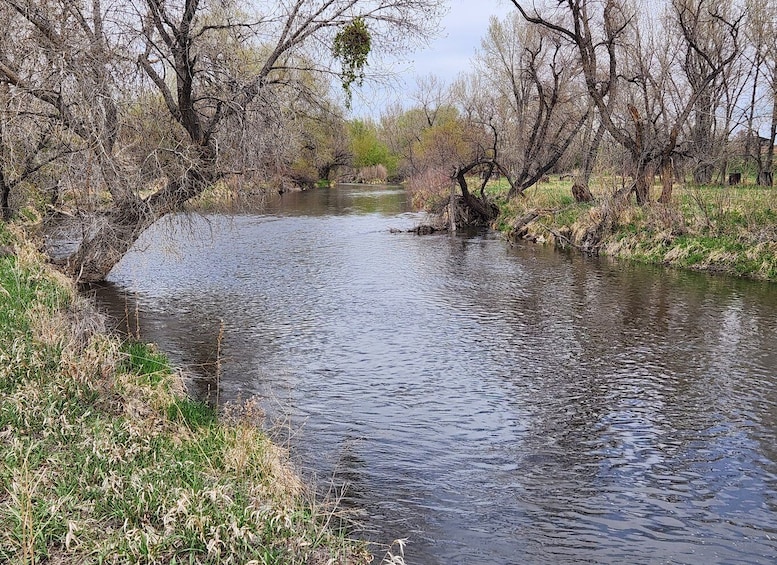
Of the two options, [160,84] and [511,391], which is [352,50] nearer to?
Result: [160,84]

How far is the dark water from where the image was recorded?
19.6 feet

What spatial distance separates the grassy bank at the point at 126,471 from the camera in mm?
4281

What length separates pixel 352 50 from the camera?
14352mm

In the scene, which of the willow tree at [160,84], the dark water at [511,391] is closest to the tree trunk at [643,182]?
the dark water at [511,391]

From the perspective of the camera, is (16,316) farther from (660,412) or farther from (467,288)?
(467,288)

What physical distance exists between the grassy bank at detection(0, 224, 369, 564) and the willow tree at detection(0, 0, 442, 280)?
4.50m

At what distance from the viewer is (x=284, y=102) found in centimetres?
1448

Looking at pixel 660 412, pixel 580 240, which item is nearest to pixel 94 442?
pixel 660 412

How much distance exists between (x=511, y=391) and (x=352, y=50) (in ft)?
27.7

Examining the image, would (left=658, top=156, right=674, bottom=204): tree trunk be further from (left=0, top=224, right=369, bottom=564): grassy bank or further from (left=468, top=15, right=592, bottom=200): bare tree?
(left=0, top=224, right=369, bottom=564): grassy bank

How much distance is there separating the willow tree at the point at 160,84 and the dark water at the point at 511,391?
2418 mm

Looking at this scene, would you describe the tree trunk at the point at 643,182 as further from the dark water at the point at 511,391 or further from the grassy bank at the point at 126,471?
the grassy bank at the point at 126,471

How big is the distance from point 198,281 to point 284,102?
17.3 ft

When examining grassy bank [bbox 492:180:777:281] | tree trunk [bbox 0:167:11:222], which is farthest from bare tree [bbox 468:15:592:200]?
tree trunk [bbox 0:167:11:222]
